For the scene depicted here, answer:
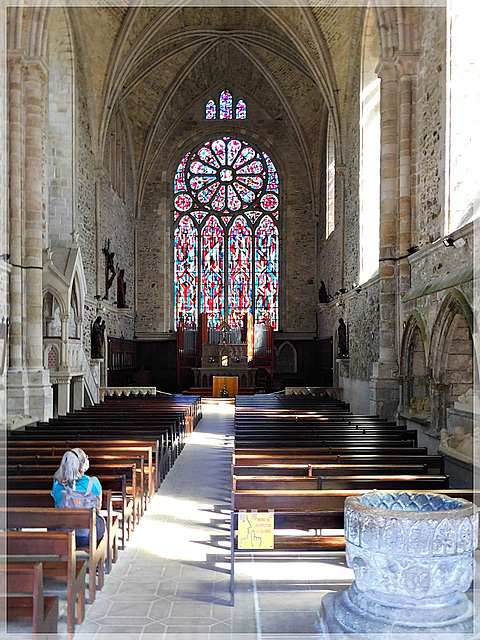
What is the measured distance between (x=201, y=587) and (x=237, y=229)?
82.4 ft

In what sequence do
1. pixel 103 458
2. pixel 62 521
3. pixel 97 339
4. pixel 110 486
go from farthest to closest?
1. pixel 97 339
2. pixel 103 458
3. pixel 110 486
4. pixel 62 521

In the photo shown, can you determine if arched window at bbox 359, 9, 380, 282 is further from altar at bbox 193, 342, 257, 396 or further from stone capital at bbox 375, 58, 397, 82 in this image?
altar at bbox 193, 342, 257, 396

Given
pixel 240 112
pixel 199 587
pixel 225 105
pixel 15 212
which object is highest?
pixel 225 105

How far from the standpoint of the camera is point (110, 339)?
75.5ft

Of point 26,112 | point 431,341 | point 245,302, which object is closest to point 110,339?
point 245,302

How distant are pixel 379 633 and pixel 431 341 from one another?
7114mm

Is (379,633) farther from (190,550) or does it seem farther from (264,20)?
(264,20)

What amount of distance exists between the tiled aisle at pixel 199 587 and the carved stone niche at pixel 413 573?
0.53 m

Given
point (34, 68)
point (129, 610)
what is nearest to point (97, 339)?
point (34, 68)

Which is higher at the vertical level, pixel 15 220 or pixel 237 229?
pixel 237 229

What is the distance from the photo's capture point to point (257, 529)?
17.1 feet

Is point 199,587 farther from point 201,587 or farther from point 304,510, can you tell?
point 304,510

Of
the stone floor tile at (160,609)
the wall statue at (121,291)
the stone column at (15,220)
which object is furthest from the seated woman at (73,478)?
the wall statue at (121,291)

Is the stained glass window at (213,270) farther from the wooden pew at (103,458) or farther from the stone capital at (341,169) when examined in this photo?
the wooden pew at (103,458)
